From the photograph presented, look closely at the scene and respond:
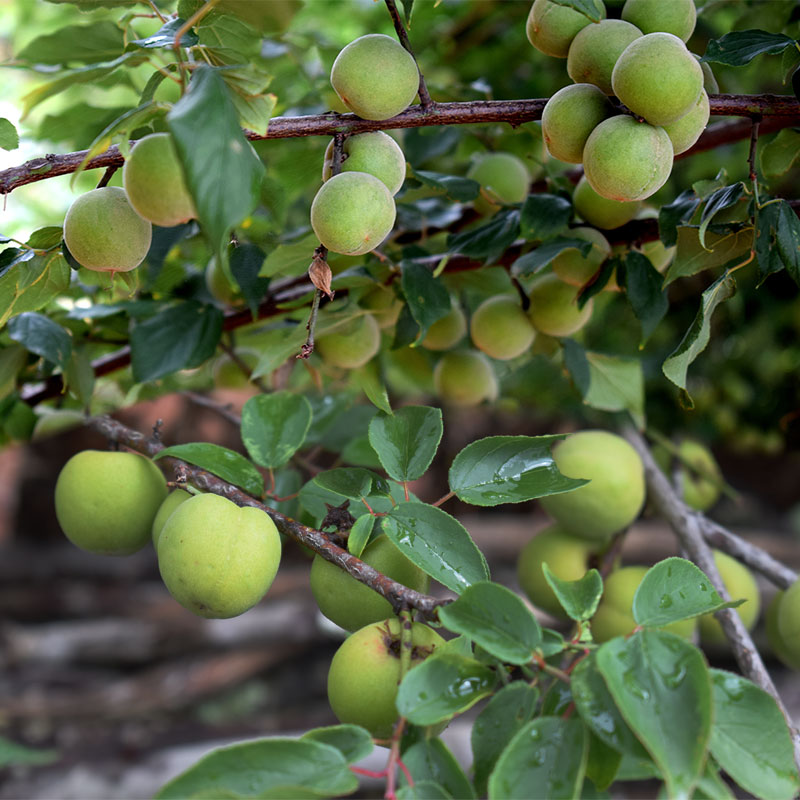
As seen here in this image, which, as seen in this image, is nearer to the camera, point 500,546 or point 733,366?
point 733,366

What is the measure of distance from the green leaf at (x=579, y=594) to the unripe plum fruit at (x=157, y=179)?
342 mm

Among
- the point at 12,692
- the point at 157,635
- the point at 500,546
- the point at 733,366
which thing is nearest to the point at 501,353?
the point at 733,366

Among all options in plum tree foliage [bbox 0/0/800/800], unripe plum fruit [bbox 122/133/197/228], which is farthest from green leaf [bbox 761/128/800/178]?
unripe plum fruit [bbox 122/133/197/228]

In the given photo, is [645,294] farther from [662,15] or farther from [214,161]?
[214,161]

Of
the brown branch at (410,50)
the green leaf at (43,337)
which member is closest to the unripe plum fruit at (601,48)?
the brown branch at (410,50)

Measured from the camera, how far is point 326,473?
0.61 meters

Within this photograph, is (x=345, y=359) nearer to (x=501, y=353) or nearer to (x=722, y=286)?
(x=501, y=353)

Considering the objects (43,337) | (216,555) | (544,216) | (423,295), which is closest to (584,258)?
(544,216)

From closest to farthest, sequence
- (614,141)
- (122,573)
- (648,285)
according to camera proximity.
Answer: (614,141), (648,285), (122,573)

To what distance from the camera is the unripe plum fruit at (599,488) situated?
0.93 meters

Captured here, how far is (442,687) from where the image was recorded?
438 millimetres

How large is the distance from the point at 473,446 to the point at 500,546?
1.38 meters

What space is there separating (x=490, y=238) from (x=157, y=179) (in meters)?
0.39

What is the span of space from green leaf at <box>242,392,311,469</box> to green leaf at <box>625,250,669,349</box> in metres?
0.35
